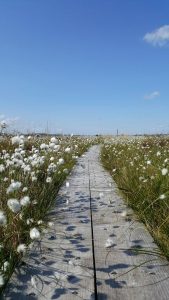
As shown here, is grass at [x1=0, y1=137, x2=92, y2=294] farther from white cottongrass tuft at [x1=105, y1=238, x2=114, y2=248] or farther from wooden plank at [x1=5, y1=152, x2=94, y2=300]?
white cottongrass tuft at [x1=105, y1=238, x2=114, y2=248]

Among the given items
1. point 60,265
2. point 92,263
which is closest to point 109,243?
point 92,263

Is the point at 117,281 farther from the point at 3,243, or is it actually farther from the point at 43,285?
the point at 3,243

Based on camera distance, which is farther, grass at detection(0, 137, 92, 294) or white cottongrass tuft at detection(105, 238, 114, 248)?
white cottongrass tuft at detection(105, 238, 114, 248)

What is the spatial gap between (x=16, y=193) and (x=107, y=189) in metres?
2.64

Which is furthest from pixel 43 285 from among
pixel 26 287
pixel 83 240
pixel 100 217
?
pixel 100 217

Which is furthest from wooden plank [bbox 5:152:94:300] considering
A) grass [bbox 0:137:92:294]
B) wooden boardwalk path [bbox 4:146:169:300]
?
grass [bbox 0:137:92:294]

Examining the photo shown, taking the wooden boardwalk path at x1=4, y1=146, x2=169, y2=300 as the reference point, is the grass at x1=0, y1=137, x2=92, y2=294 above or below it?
above

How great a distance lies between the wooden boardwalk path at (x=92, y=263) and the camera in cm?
310

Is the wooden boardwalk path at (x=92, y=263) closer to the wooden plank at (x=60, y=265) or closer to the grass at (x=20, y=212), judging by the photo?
the wooden plank at (x=60, y=265)

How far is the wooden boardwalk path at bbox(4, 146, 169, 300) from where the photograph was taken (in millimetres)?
3098

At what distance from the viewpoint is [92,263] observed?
3.64 metres

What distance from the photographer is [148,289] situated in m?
3.15

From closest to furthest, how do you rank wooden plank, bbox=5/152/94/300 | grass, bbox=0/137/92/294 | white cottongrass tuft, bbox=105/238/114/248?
wooden plank, bbox=5/152/94/300 < grass, bbox=0/137/92/294 < white cottongrass tuft, bbox=105/238/114/248

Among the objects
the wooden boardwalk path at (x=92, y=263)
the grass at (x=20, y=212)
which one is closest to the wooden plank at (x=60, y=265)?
the wooden boardwalk path at (x=92, y=263)
